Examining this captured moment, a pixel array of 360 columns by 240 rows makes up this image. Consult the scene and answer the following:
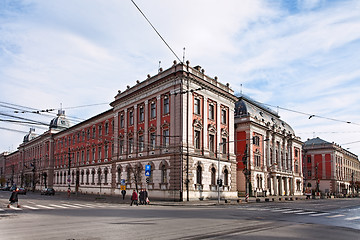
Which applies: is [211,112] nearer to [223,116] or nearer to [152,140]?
[223,116]

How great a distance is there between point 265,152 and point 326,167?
122 ft

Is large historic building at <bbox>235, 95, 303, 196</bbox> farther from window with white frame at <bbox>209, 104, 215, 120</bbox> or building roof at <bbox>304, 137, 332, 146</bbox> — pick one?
building roof at <bbox>304, 137, 332, 146</bbox>

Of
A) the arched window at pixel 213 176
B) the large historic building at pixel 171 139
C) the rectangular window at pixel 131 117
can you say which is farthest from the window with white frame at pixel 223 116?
the rectangular window at pixel 131 117

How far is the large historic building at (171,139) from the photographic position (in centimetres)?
3897

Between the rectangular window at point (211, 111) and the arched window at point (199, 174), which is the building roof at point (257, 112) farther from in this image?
the arched window at point (199, 174)

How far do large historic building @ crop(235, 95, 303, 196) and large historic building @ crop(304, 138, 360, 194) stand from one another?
1762 centimetres

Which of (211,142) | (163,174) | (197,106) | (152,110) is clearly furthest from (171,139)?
(211,142)

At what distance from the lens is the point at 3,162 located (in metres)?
141

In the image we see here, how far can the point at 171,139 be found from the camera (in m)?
39.5

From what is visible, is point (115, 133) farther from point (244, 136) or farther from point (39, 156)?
point (39, 156)

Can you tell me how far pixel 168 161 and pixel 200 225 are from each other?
24.5m

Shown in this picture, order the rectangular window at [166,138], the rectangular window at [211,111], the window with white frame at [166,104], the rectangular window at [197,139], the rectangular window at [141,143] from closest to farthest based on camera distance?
the rectangular window at [166,138], the rectangular window at [197,139], the window with white frame at [166,104], the rectangular window at [211,111], the rectangular window at [141,143]

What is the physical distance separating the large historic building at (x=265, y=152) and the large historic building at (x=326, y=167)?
57.8ft

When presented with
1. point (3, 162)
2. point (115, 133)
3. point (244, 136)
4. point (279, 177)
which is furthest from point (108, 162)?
point (3, 162)
